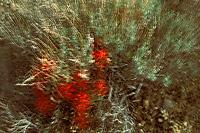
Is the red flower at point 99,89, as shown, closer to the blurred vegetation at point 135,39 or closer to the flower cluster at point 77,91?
the flower cluster at point 77,91

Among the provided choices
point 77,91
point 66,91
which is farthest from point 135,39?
point 66,91

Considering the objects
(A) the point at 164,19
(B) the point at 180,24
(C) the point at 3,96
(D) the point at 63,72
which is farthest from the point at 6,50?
(B) the point at 180,24

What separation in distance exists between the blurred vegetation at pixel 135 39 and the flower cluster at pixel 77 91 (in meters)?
0.20

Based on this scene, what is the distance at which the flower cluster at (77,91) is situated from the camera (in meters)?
1.87

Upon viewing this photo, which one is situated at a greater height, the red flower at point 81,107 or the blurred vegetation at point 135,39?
the blurred vegetation at point 135,39

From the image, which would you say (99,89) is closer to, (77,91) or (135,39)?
(77,91)

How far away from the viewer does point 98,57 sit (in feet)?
6.88

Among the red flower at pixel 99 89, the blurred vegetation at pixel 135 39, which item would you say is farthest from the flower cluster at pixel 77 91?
the blurred vegetation at pixel 135 39

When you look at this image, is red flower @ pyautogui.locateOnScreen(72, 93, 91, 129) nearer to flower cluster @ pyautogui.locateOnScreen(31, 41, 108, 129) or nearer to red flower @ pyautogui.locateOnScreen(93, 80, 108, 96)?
flower cluster @ pyautogui.locateOnScreen(31, 41, 108, 129)

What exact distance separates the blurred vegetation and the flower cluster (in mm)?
195

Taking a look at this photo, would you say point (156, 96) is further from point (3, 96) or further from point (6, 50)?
point (6, 50)

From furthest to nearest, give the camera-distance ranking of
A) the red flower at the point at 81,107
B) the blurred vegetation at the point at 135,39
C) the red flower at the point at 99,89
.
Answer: the blurred vegetation at the point at 135,39 → the red flower at the point at 99,89 → the red flower at the point at 81,107

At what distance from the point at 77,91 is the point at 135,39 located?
1.45 m

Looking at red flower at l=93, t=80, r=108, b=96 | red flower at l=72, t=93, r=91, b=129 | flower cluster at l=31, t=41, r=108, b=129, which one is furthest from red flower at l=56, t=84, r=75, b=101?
red flower at l=93, t=80, r=108, b=96
